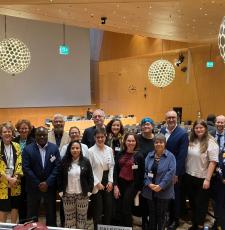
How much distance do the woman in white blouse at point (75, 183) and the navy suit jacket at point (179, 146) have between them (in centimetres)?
103

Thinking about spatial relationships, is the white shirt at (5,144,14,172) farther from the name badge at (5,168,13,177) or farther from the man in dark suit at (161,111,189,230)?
the man in dark suit at (161,111,189,230)

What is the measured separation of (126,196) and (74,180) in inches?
26.5

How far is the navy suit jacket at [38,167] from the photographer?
145 inches

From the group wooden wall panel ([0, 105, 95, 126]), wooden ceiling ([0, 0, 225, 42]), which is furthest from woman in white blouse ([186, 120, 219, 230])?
wooden wall panel ([0, 105, 95, 126])

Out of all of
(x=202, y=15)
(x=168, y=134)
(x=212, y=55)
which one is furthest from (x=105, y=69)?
(x=168, y=134)

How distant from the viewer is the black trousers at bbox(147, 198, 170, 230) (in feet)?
12.3

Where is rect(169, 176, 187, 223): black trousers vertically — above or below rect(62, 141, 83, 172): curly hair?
below

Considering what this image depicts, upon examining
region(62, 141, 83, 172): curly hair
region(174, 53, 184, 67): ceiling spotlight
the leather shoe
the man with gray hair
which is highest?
region(174, 53, 184, 67): ceiling spotlight

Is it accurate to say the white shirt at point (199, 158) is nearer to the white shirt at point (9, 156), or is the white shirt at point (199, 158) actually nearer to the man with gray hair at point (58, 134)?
the man with gray hair at point (58, 134)

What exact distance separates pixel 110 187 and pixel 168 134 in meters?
0.97

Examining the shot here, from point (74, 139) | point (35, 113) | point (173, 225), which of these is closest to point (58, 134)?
point (74, 139)

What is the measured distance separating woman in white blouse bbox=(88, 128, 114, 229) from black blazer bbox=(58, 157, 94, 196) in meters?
0.12

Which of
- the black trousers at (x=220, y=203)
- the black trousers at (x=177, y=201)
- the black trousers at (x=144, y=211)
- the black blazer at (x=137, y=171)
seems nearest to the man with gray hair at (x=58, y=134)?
the black blazer at (x=137, y=171)

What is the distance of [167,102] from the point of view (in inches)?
526
